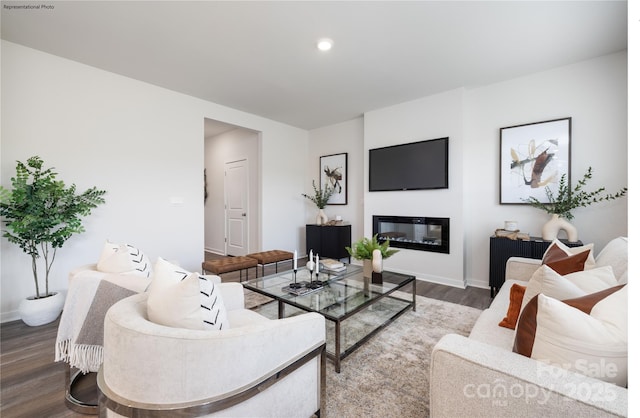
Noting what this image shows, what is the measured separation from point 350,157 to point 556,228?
3126 millimetres

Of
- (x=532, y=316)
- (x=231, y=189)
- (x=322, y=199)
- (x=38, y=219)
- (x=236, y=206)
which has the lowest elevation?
(x=532, y=316)

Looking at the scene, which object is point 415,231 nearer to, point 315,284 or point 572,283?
point 315,284

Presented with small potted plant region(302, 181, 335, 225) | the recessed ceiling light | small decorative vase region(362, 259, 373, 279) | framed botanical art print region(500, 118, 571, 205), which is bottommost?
small decorative vase region(362, 259, 373, 279)

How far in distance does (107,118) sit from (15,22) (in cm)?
98

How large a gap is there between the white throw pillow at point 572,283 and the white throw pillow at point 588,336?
172 millimetres

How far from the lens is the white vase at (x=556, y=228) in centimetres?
274

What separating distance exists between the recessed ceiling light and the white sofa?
259 cm

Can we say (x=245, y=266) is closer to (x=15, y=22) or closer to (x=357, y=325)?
(x=357, y=325)

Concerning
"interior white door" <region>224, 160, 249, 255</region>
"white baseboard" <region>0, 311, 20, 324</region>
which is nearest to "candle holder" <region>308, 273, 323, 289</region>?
"white baseboard" <region>0, 311, 20, 324</region>

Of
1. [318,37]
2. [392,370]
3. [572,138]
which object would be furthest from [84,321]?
[572,138]

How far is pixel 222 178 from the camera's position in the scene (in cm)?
584

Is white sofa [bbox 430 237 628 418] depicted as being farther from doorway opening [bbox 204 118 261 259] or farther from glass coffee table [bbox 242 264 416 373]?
doorway opening [bbox 204 118 261 259]

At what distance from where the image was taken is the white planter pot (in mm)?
2293

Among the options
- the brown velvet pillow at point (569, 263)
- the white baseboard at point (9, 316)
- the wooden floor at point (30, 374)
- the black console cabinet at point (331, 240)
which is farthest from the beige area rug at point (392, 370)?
the white baseboard at point (9, 316)
